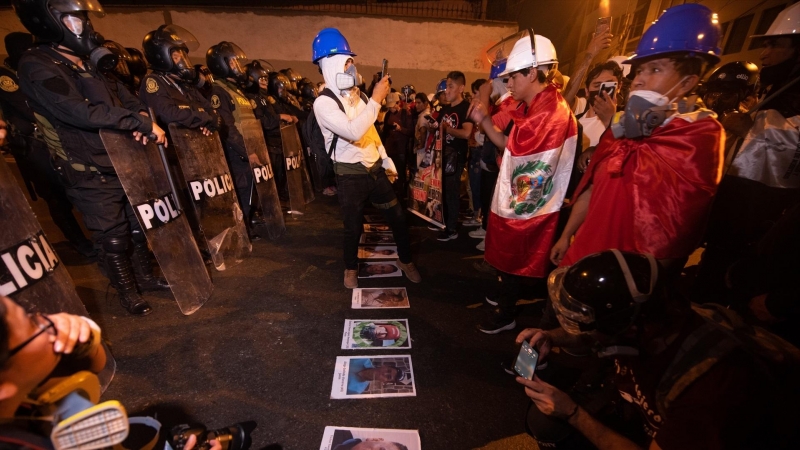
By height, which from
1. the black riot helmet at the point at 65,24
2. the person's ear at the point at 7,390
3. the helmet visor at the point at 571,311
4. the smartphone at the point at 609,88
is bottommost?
the helmet visor at the point at 571,311

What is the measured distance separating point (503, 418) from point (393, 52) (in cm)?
1334

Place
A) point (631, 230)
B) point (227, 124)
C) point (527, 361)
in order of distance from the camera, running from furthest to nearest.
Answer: point (227, 124)
point (631, 230)
point (527, 361)

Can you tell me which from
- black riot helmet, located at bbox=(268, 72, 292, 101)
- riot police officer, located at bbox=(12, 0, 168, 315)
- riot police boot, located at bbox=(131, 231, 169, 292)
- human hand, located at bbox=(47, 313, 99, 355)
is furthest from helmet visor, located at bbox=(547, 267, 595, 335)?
black riot helmet, located at bbox=(268, 72, 292, 101)

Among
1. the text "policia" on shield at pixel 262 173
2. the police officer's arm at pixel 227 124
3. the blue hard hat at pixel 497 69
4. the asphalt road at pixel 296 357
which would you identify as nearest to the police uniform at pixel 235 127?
the police officer's arm at pixel 227 124

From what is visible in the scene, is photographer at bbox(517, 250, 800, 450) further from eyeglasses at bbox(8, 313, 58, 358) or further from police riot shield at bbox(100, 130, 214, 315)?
police riot shield at bbox(100, 130, 214, 315)

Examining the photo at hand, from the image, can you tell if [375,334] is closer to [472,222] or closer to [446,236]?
[446,236]

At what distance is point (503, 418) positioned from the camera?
1.96m

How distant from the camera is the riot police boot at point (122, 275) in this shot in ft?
8.85

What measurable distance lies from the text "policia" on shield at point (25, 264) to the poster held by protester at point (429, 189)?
158 inches

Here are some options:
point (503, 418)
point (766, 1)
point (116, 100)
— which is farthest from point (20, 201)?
point (766, 1)

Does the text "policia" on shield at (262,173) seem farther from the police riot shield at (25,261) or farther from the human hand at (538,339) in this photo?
the human hand at (538,339)

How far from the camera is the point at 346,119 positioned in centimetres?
269

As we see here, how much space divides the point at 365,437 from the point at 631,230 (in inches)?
73.5

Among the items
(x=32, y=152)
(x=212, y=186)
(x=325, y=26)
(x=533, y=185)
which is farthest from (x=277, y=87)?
(x=325, y=26)
